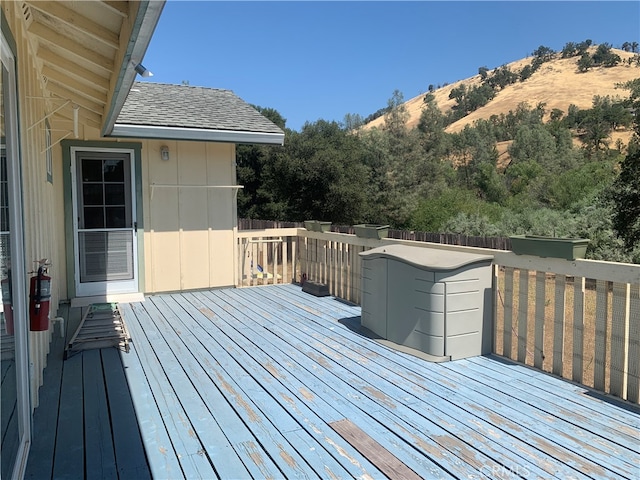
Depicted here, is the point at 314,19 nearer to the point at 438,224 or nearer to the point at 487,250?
the point at 438,224

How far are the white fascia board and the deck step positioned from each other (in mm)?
2375

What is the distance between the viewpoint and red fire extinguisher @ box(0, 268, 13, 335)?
1826 mm

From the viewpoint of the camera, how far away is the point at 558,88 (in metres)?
55.9

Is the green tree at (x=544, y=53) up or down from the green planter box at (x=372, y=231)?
up

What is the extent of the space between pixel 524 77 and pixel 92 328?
235 ft

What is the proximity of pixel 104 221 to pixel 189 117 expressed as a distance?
6.44 ft

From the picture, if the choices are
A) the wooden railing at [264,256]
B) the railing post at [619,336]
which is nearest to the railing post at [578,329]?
the railing post at [619,336]

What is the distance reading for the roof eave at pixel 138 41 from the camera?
198 cm

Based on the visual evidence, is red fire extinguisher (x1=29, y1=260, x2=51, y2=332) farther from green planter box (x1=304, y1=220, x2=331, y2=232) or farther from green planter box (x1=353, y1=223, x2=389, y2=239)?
green planter box (x1=304, y1=220, x2=331, y2=232)

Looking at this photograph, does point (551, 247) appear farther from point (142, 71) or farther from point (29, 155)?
point (29, 155)

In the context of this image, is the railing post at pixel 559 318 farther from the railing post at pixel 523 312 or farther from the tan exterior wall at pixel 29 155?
the tan exterior wall at pixel 29 155

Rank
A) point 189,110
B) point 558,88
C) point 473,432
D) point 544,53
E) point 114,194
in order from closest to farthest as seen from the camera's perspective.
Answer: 1. point 473,432
2. point 114,194
3. point 189,110
4. point 558,88
5. point 544,53

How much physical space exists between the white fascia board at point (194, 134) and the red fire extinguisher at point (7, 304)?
13.3ft

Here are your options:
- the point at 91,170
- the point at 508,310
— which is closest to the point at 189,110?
the point at 91,170
